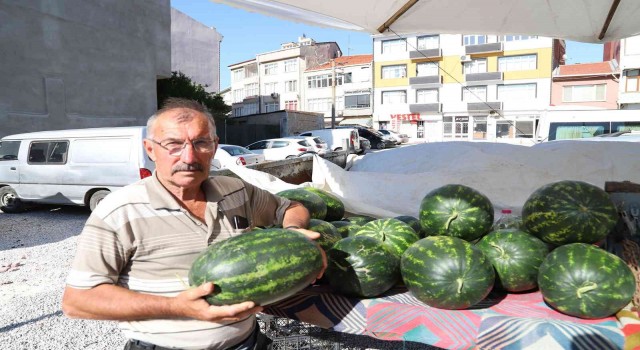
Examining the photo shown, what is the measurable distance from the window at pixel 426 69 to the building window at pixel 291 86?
17.3 m

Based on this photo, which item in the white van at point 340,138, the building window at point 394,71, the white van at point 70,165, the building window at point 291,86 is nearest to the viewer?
the white van at point 70,165

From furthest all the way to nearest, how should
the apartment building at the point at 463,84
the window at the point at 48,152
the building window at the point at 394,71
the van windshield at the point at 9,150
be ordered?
the building window at the point at 394,71, the apartment building at the point at 463,84, the van windshield at the point at 9,150, the window at the point at 48,152

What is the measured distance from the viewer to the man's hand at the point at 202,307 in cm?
148

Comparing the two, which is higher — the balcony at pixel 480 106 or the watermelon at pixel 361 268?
the balcony at pixel 480 106

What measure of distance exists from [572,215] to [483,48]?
146 feet

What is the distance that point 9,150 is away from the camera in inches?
376

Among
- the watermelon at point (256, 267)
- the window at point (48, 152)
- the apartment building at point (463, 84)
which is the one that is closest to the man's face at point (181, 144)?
the watermelon at point (256, 267)

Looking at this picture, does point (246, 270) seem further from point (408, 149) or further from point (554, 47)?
point (554, 47)

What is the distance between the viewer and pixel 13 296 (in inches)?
189

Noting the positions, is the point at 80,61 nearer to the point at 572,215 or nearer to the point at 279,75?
the point at 572,215

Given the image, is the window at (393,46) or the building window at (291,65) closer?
the window at (393,46)

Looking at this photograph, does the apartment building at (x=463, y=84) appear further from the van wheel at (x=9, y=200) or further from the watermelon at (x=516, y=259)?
the watermelon at (x=516, y=259)

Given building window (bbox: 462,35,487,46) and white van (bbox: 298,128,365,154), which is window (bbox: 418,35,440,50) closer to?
building window (bbox: 462,35,487,46)

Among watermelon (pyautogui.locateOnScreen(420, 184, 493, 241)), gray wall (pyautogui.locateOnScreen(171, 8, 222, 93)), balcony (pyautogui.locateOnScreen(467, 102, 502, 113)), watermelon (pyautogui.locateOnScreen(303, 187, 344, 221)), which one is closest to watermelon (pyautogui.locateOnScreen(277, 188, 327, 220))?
watermelon (pyautogui.locateOnScreen(303, 187, 344, 221))
